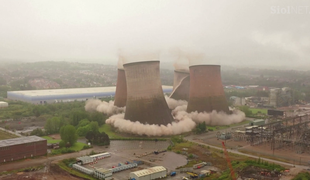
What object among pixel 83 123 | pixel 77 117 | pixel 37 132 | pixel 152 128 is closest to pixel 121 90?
pixel 77 117

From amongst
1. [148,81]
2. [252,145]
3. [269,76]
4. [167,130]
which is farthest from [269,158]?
[269,76]

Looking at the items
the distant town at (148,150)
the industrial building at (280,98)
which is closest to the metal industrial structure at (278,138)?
the distant town at (148,150)

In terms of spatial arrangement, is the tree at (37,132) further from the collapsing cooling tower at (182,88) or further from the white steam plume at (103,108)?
the collapsing cooling tower at (182,88)

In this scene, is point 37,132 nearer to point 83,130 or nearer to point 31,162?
point 83,130

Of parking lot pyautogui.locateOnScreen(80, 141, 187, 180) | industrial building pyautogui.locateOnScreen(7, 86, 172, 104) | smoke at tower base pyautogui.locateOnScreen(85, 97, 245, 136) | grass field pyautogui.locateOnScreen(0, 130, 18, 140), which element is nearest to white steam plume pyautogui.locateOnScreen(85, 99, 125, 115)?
smoke at tower base pyautogui.locateOnScreen(85, 97, 245, 136)

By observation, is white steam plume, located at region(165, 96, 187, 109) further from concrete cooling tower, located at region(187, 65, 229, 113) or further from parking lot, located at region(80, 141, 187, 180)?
parking lot, located at region(80, 141, 187, 180)

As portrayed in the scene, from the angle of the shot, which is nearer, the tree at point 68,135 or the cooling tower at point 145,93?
the tree at point 68,135

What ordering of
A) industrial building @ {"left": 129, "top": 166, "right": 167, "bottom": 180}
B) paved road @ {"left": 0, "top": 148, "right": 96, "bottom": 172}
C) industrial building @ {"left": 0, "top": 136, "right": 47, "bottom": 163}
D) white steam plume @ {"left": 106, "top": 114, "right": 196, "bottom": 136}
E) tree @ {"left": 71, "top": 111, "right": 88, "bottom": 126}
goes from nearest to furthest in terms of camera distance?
1. industrial building @ {"left": 129, "top": 166, "right": 167, "bottom": 180}
2. paved road @ {"left": 0, "top": 148, "right": 96, "bottom": 172}
3. industrial building @ {"left": 0, "top": 136, "right": 47, "bottom": 163}
4. white steam plume @ {"left": 106, "top": 114, "right": 196, "bottom": 136}
5. tree @ {"left": 71, "top": 111, "right": 88, "bottom": 126}
